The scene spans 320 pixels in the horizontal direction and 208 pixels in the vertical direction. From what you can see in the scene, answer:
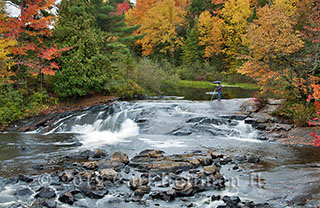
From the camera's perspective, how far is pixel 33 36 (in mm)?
17953

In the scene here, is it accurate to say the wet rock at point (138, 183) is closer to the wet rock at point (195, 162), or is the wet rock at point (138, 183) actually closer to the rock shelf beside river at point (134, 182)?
the rock shelf beside river at point (134, 182)

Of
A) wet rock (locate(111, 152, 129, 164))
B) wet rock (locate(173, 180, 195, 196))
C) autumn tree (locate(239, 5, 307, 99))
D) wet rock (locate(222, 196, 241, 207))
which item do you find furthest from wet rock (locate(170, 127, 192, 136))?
wet rock (locate(222, 196, 241, 207))

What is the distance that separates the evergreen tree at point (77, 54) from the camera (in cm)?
A: 1825

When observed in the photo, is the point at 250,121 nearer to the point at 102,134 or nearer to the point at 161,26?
the point at 102,134

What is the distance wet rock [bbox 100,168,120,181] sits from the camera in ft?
25.4

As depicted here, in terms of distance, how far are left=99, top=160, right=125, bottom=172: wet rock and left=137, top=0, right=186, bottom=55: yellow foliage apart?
3756 centimetres

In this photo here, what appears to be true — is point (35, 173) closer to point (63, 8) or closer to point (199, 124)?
point (199, 124)

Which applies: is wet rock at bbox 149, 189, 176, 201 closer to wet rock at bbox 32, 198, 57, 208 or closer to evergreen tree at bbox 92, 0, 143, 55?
wet rock at bbox 32, 198, 57, 208

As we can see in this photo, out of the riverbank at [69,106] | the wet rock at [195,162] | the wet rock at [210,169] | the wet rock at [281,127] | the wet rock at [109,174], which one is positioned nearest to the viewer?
the wet rock at [109,174]

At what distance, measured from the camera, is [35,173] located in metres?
8.31

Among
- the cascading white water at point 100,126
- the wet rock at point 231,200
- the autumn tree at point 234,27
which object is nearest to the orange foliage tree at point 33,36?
the cascading white water at point 100,126

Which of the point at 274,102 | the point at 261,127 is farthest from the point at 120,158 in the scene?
the point at 274,102

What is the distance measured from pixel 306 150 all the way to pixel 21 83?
16.3 metres

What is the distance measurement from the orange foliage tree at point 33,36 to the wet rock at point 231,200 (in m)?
14.0
